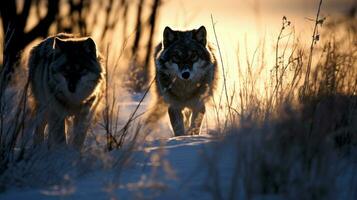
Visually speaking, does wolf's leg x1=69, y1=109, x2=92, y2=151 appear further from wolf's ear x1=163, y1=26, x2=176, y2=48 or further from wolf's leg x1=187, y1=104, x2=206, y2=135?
wolf's ear x1=163, y1=26, x2=176, y2=48

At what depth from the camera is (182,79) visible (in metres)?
7.86

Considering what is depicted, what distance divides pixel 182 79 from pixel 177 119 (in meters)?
0.51

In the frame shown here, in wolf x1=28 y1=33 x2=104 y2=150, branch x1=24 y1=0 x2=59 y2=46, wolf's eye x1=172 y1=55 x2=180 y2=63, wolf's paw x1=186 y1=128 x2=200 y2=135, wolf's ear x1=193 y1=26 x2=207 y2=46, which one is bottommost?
wolf's paw x1=186 y1=128 x2=200 y2=135

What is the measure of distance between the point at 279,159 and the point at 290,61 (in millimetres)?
2465

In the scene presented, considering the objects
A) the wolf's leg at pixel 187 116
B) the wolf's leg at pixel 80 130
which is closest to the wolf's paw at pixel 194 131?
the wolf's leg at pixel 187 116

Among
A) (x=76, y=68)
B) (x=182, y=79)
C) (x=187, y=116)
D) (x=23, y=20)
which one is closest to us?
(x=76, y=68)

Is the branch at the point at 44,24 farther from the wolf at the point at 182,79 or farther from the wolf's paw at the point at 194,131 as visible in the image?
the wolf's paw at the point at 194,131

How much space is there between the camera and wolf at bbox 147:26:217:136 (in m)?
7.88

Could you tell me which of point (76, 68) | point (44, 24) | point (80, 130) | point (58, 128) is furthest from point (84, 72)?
point (44, 24)

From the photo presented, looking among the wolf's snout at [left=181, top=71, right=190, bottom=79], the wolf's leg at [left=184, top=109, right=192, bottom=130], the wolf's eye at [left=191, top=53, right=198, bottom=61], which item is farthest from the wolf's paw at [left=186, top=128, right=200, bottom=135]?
the wolf's leg at [left=184, top=109, right=192, bottom=130]

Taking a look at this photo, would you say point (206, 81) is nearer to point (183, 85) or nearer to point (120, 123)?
point (183, 85)

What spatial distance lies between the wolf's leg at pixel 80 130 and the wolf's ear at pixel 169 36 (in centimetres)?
223

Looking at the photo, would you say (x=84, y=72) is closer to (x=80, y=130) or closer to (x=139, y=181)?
(x=80, y=130)

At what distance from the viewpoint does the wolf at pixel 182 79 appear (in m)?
7.88
